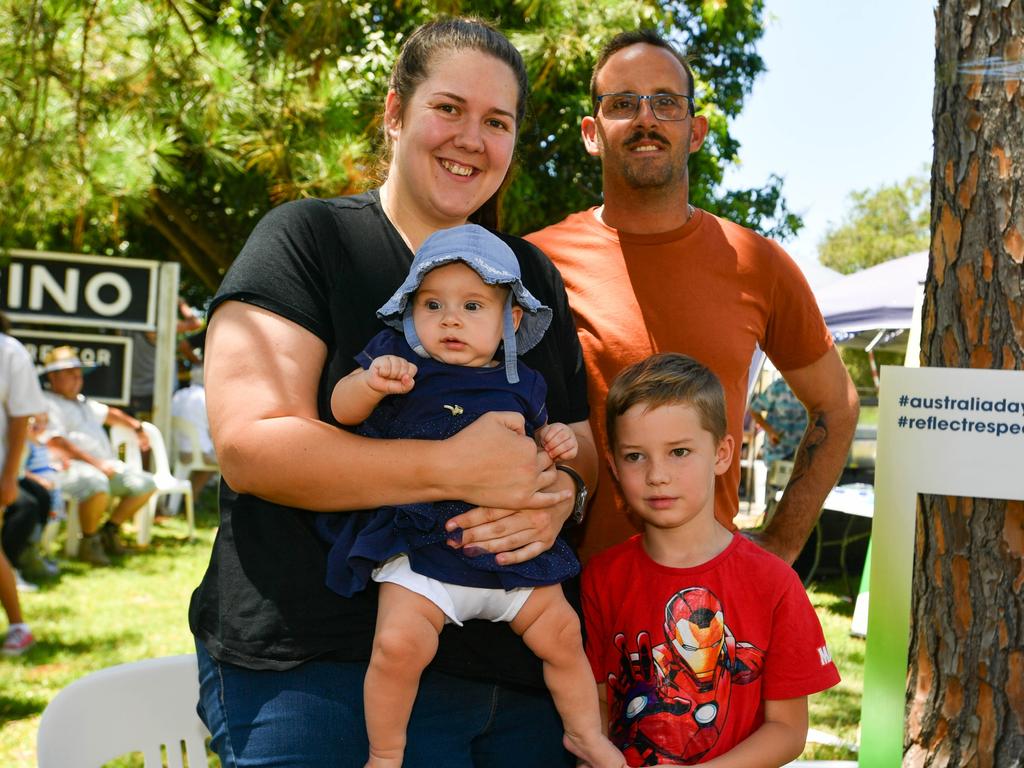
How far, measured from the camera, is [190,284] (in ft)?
57.2

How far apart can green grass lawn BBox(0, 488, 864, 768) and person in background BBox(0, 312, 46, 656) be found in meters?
0.17

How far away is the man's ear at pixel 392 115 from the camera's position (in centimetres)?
210

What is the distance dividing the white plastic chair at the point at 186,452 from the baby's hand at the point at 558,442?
1058cm

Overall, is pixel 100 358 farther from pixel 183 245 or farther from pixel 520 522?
pixel 520 522

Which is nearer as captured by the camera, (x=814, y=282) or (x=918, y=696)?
(x=918, y=696)

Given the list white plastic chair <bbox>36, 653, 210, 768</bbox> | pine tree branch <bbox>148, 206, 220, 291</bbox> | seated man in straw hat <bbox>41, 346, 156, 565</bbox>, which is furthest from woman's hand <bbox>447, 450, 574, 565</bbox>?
pine tree branch <bbox>148, 206, 220, 291</bbox>

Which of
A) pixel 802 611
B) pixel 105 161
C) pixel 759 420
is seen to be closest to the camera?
pixel 802 611

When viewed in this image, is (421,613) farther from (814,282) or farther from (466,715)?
(814,282)

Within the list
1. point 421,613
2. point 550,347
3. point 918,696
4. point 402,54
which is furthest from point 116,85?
point 918,696

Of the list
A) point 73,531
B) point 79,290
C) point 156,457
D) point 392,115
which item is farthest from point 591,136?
point 156,457

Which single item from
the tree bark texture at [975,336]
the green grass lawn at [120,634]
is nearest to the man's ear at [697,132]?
the tree bark texture at [975,336]

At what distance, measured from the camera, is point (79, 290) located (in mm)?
10289

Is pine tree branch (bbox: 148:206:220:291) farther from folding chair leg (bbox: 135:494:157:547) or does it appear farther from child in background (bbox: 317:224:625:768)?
child in background (bbox: 317:224:625:768)

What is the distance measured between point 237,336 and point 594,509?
1.15m
